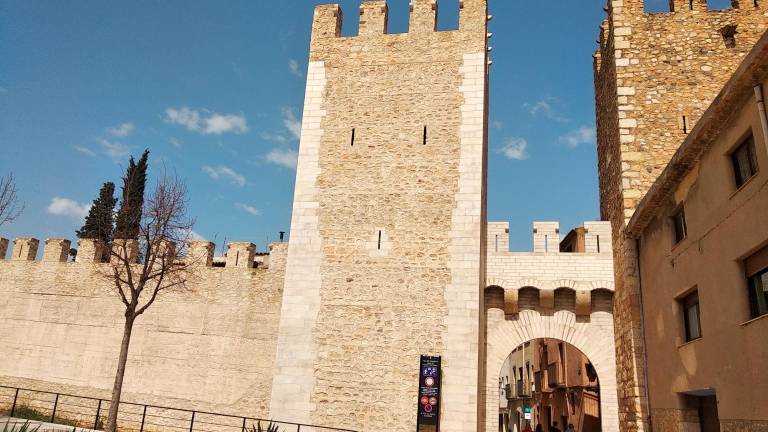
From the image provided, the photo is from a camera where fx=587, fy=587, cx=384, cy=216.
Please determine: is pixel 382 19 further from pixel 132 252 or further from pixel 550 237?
pixel 132 252

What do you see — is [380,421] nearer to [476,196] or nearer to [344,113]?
[476,196]

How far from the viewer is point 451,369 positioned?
35.4 ft

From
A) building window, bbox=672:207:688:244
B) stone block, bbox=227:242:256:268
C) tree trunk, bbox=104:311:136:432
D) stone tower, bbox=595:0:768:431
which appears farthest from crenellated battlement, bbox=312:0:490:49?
tree trunk, bbox=104:311:136:432

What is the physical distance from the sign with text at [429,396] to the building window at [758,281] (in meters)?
5.58

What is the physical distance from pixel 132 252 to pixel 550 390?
718 inches

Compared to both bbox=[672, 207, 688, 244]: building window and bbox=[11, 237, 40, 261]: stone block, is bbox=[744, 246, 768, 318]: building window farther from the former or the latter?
bbox=[11, 237, 40, 261]: stone block

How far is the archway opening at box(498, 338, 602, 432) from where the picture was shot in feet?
62.6

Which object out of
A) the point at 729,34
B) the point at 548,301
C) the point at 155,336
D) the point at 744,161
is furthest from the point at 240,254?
the point at 729,34

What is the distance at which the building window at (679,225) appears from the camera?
8508mm

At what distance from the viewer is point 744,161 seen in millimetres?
6688

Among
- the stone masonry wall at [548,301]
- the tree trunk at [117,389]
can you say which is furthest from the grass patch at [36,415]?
the stone masonry wall at [548,301]

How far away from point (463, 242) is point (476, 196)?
993mm

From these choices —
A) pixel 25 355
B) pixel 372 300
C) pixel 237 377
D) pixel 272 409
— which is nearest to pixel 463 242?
pixel 372 300

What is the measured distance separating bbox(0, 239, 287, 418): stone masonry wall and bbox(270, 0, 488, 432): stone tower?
1.98m
